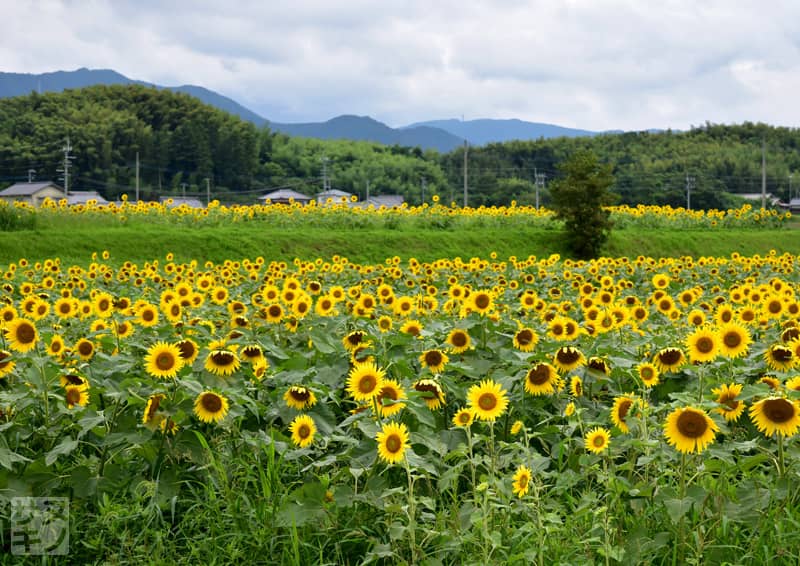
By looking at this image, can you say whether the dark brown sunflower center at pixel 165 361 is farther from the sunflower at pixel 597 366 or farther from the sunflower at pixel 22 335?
the sunflower at pixel 597 366

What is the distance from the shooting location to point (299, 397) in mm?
2764

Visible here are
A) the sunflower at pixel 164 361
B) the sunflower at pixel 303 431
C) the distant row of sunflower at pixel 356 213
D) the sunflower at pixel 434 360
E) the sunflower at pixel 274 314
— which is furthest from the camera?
the distant row of sunflower at pixel 356 213

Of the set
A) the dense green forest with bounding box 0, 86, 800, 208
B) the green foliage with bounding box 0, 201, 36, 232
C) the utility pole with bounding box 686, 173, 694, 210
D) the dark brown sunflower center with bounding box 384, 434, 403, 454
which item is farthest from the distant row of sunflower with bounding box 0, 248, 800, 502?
the dense green forest with bounding box 0, 86, 800, 208

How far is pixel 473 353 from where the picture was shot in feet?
11.1

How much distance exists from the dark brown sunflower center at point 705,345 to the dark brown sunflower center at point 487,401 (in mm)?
872

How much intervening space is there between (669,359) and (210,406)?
66.3 inches

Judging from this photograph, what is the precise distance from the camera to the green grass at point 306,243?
13547mm

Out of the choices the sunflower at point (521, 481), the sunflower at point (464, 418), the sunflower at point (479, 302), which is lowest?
the sunflower at point (521, 481)

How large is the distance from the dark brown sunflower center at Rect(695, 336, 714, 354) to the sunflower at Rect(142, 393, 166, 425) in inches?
74.3

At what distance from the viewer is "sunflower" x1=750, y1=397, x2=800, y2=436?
7.10 ft

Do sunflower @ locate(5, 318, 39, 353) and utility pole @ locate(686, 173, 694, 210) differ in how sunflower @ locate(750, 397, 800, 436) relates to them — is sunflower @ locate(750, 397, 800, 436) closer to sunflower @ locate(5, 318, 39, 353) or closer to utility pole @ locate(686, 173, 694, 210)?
sunflower @ locate(5, 318, 39, 353)

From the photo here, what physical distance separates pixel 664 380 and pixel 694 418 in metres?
1.40

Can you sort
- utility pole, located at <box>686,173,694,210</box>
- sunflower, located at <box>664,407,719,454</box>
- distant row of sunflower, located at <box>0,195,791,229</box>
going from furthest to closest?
utility pole, located at <box>686,173,694,210</box> < distant row of sunflower, located at <box>0,195,791,229</box> < sunflower, located at <box>664,407,719,454</box>

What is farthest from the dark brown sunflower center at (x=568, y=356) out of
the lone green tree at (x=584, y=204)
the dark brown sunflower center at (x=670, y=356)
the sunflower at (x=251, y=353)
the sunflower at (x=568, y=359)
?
the lone green tree at (x=584, y=204)
